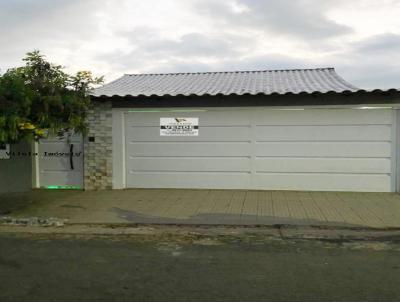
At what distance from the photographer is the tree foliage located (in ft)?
26.2

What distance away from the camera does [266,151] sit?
1152 cm

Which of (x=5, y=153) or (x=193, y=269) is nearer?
(x=193, y=269)

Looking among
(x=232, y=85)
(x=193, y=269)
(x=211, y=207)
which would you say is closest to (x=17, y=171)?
(x=211, y=207)

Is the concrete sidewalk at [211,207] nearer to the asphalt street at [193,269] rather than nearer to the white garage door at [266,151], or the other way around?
the white garage door at [266,151]

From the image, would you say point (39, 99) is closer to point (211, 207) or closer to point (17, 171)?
point (211, 207)

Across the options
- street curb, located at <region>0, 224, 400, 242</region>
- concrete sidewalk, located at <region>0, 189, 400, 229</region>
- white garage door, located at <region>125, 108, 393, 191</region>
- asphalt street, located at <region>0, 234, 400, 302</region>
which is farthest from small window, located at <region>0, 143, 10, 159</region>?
asphalt street, located at <region>0, 234, 400, 302</region>

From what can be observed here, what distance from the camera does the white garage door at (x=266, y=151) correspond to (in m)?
11.1

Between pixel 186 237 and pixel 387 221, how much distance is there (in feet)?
11.5

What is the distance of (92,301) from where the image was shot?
4469mm

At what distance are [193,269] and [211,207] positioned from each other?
12.9 ft

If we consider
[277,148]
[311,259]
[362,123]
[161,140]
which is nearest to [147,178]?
[161,140]

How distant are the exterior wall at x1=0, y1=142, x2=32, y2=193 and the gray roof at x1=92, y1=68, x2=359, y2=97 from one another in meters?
2.52

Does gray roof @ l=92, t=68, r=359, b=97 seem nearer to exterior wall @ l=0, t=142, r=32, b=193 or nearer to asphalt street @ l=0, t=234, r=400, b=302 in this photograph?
exterior wall @ l=0, t=142, r=32, b=193

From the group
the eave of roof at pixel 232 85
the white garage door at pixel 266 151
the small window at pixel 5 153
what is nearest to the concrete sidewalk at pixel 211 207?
the white garage door at pixel 266 151
